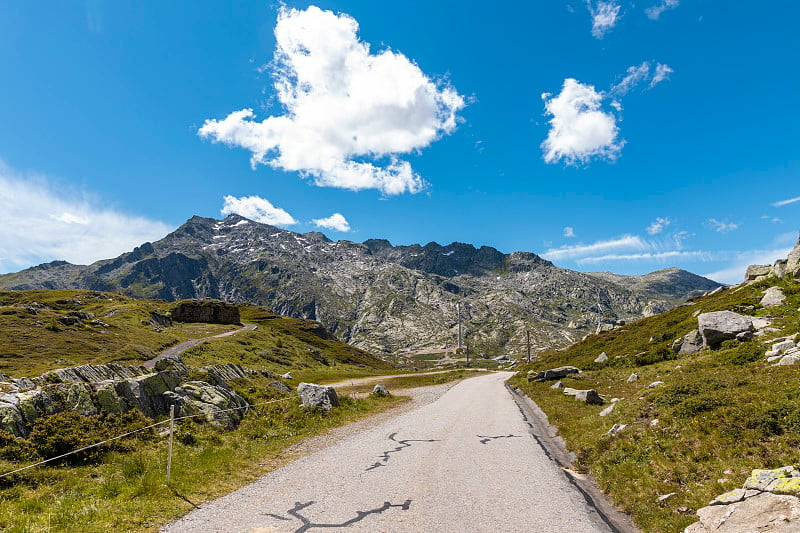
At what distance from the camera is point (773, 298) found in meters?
33.6

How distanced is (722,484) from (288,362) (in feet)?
308

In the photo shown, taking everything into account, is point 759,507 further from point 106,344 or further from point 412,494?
point 106,344

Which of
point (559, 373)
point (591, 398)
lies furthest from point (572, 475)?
point (559, 373)

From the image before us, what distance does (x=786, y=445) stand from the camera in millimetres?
9961

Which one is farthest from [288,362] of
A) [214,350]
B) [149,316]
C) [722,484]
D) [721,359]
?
[722,484]

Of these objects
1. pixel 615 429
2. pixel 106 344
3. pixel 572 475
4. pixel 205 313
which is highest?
pixel 205 313

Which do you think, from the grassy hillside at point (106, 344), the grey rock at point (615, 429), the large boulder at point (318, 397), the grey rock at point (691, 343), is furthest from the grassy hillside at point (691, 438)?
the grassy hillside at point (106, 344)

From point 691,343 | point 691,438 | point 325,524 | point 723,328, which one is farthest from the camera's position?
point 691,343

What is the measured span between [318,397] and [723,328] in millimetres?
31672

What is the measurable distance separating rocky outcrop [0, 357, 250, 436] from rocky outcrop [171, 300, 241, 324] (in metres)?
144

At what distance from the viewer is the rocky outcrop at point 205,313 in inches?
5906

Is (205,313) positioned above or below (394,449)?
above

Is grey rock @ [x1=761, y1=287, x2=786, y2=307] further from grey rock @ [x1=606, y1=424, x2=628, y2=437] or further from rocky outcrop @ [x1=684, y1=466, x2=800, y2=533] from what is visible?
rocky outcrop @ [x1=684, y1=466, x2=800, y2=533]

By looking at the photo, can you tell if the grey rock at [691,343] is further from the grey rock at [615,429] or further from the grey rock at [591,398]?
the grey rock at [615,429]
